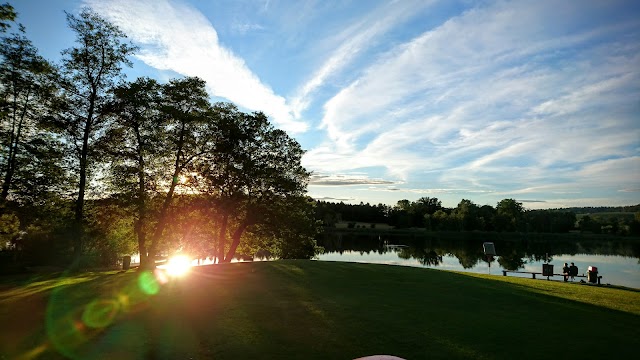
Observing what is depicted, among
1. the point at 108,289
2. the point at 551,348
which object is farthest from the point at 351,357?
the point at 108,289

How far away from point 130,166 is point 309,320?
23713 mm

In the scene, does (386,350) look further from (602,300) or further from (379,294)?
(602,300)

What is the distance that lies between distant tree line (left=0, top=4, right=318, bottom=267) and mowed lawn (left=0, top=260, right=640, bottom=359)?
1115 centimetres

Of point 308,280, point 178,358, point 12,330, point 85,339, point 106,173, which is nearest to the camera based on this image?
point 178,358

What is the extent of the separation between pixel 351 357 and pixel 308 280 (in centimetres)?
1080

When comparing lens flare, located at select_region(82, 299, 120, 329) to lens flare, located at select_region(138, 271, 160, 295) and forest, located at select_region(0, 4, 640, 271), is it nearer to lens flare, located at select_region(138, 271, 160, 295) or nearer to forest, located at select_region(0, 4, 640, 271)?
lens flare, located at select_region(138, 271, 160, 295)

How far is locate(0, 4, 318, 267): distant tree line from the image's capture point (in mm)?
25906

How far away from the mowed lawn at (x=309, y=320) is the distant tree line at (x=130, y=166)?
1115 centimetres

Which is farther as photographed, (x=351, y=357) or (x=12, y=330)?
(x=12, y=330)

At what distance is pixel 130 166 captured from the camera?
1184 inches

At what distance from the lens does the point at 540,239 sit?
136875 mm

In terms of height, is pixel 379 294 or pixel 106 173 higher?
pixel 106 173

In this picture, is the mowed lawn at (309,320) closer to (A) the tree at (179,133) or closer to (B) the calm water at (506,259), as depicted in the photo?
(A) the tree at (179,133)

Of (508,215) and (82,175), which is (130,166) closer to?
(82,175)
